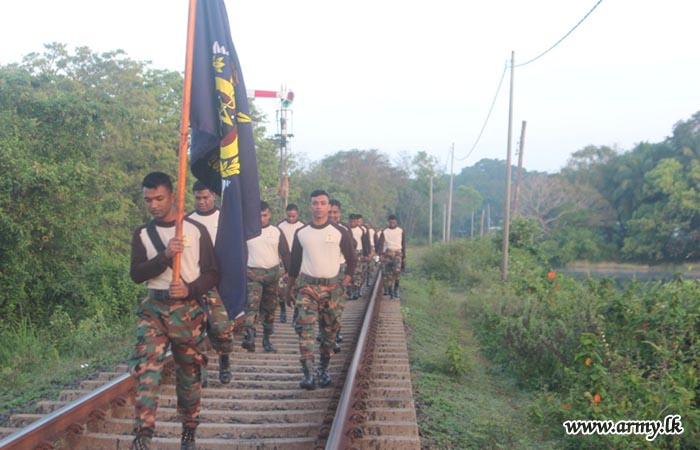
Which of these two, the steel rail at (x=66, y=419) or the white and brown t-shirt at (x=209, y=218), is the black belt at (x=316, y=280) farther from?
the steel rail at (x=66, y=419)

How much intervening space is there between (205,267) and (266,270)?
14.9 feet

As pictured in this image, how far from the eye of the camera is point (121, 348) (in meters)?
9.20

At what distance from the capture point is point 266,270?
9016 mm

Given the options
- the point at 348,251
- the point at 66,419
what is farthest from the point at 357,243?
the point at 66,419

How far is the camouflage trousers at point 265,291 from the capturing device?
891 cm

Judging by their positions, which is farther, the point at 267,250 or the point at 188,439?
the point at 267,250

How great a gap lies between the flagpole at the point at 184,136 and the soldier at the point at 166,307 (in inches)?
2.8

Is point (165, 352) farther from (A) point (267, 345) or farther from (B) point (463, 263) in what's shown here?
(B) point (463, 263)

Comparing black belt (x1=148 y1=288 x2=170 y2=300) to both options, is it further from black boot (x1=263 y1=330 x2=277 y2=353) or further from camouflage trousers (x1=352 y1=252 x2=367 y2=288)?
camouflage trousers (x1=352 y1=252 x2=367 y2=288)

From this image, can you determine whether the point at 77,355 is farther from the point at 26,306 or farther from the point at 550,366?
the point at 550,366

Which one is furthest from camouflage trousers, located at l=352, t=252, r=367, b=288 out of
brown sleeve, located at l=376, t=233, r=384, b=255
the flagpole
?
the flagpole

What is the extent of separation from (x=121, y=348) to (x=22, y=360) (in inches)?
52.8

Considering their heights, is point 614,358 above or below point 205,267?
below

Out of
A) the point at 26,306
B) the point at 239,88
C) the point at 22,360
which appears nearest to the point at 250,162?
the point at 239,88
